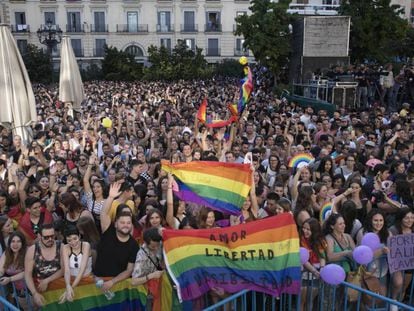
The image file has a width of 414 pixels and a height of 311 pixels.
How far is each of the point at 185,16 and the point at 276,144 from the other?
1898 inches

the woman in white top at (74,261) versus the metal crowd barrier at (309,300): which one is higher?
the woman in white top at (74,261)

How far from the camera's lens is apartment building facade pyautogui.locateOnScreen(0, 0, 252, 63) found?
53.1 metres

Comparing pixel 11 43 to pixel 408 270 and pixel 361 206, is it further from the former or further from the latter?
pixel 408 270

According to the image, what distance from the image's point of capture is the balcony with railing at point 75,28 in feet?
177

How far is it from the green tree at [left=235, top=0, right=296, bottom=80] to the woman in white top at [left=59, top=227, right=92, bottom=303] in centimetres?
2313

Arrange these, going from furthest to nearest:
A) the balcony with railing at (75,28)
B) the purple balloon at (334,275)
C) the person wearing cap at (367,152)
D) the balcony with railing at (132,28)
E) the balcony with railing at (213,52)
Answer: the balcony with railing at (213,52) → the balcony with railing at (132,28) → the balcony with railing at (75,28) → the person wearing cap at (367,152) → the purple balloon at (334,275)

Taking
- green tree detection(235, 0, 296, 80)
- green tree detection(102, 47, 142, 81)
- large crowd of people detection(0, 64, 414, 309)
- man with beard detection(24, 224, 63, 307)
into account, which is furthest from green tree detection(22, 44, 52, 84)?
man with beard detection(24, 224, 63, 307)

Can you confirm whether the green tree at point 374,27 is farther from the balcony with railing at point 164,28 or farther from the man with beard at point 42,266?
the balcony with railing at point 164,28

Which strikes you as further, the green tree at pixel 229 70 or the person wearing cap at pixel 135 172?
the green tree at pixel 229 70

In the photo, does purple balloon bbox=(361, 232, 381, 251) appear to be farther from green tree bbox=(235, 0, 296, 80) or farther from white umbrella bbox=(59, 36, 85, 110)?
green tree bbox=(235, 0, 296, 80)

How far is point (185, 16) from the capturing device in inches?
2154

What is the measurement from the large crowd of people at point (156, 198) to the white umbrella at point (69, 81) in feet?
7.82

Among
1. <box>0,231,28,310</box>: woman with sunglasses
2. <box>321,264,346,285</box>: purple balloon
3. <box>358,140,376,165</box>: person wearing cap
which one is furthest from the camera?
<box>358,140,376,165</box>: person wearing cap

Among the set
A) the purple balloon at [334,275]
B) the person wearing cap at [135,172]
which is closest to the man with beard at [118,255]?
the purple balloon at [334,275]
